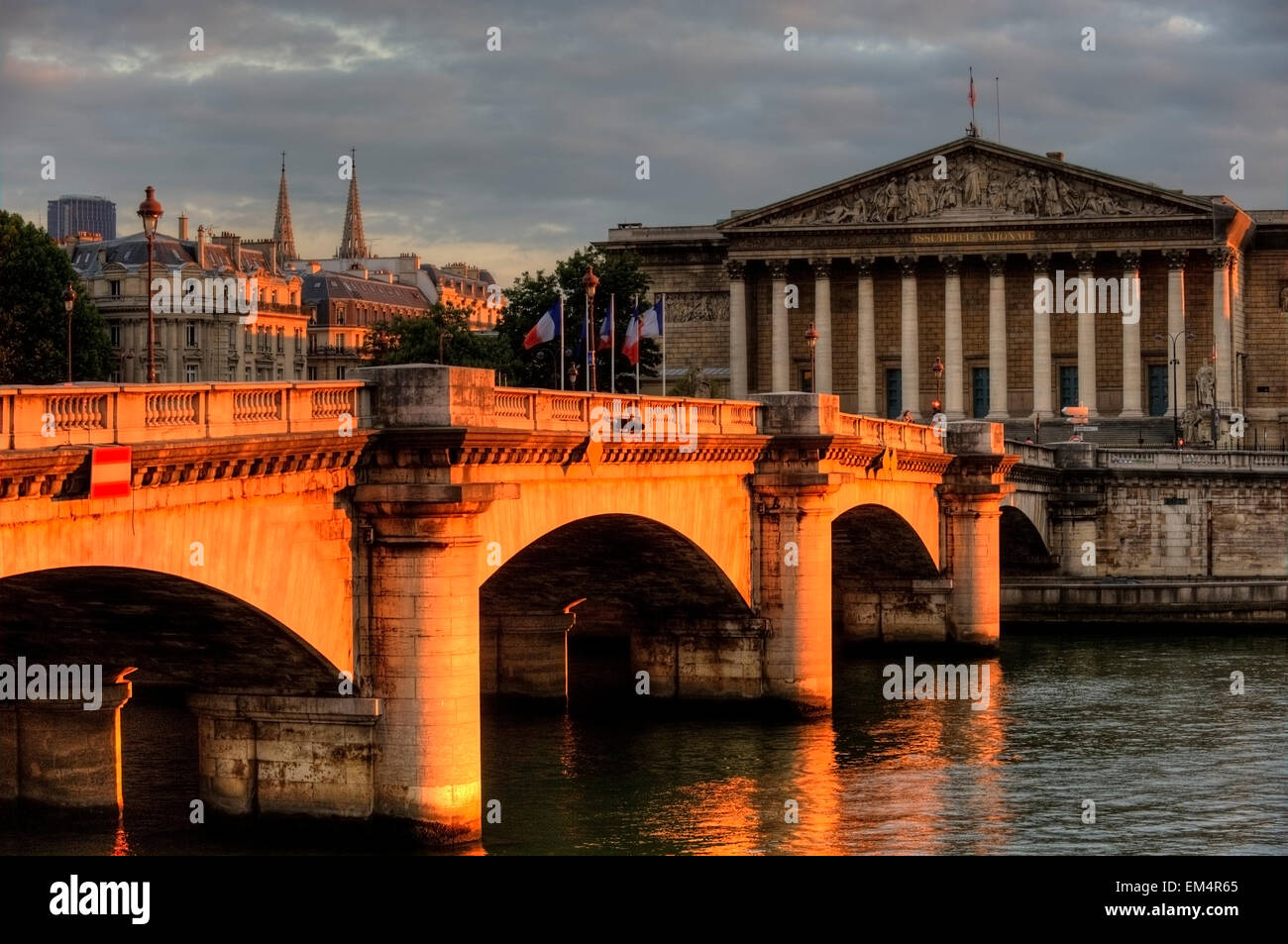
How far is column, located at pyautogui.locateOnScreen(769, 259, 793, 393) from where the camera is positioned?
402 feet

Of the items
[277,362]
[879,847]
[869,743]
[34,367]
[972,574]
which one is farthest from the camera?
[277,362]

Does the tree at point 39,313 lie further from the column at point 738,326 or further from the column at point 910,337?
the column at point 910,337

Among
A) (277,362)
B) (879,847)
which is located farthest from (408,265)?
(879,847)

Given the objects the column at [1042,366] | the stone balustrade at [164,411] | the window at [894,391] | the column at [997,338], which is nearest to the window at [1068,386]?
the column at [1042,366]

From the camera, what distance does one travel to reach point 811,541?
166ft

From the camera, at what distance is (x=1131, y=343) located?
12012cm

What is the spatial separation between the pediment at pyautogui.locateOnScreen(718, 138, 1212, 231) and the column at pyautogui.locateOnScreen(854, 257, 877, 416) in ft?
10.1

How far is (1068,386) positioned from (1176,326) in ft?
23.9

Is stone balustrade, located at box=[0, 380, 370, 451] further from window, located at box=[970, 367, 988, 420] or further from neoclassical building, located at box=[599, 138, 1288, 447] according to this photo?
window, located at box=[970, 367, 988, 420]

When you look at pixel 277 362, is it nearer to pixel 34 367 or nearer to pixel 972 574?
pixel 34 367

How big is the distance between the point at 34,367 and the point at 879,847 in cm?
6007

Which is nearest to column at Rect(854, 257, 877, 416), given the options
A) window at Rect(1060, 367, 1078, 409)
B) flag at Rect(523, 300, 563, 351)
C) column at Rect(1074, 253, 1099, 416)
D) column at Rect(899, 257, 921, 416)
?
column at Rect(899, 257, 921, 416)

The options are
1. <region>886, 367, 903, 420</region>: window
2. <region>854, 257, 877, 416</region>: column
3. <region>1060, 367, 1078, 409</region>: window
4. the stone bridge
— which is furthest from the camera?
<region>886, 367, 903, 420</region>: window

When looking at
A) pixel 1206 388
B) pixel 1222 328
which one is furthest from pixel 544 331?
pixel 1222 328
